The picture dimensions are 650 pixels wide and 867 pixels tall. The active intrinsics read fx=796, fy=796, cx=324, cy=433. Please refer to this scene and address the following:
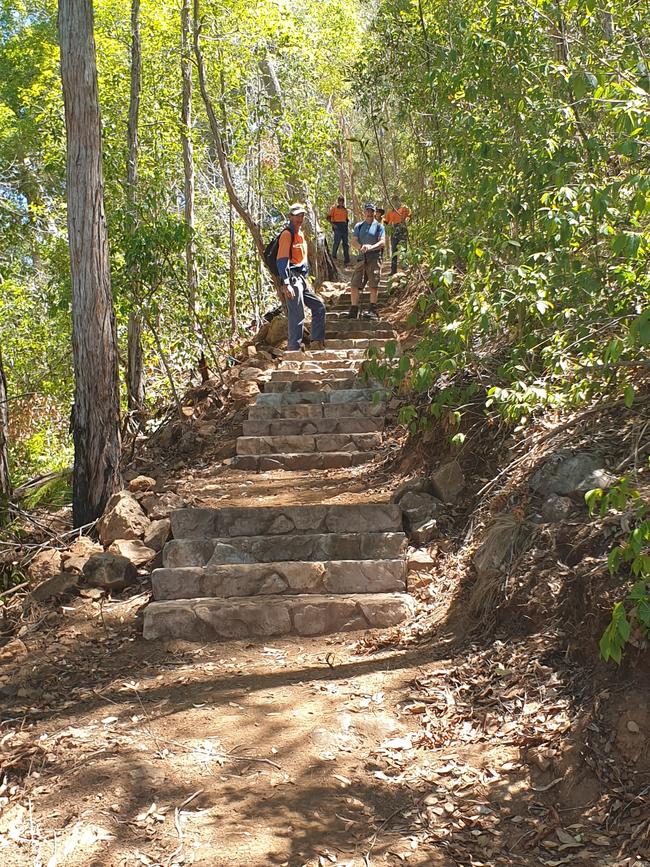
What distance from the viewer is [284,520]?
20.2 feet

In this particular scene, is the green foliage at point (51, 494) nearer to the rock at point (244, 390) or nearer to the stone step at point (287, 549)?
the rock at point (244, 390)

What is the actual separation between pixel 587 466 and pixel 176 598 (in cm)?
286

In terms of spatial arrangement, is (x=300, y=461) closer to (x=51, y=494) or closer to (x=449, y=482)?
(x=449, y=482)

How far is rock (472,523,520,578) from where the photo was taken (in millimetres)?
4703

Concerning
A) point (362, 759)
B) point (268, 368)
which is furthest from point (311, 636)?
point (268, 368)

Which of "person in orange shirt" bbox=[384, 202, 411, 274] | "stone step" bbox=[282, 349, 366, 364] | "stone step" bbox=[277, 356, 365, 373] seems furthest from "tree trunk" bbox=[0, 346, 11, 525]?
"person in orange shirt" bbox=[384, 202, 411, 274]

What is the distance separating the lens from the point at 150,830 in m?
3.21

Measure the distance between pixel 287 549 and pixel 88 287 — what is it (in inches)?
114

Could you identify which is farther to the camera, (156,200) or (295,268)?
(156,200)

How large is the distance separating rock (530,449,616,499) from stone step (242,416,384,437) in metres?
3.88

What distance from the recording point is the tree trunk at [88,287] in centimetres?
666

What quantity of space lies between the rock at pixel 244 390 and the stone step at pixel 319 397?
0.41 m

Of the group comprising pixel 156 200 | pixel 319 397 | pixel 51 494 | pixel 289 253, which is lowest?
pixel 51 494

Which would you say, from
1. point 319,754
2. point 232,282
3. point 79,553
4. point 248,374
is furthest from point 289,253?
point 319,754
